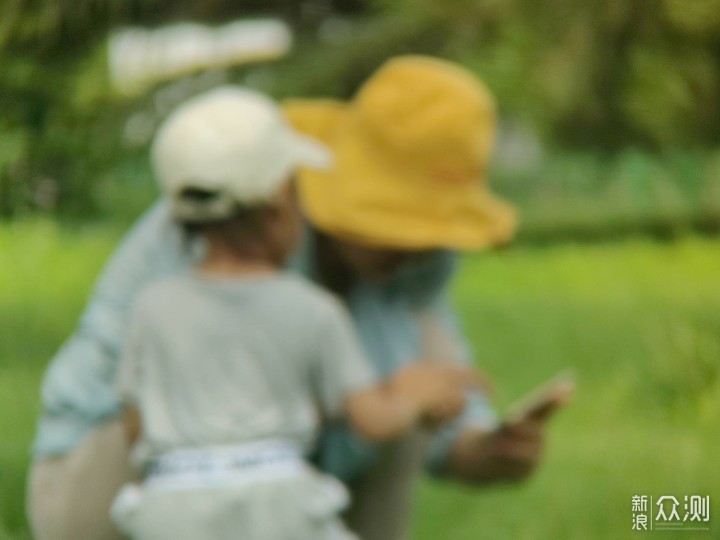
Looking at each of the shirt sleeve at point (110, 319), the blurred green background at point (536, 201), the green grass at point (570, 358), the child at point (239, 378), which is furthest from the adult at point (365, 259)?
the green grass at point (570, 358)

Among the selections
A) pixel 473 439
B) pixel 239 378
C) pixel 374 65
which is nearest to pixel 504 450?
pixel 473 439

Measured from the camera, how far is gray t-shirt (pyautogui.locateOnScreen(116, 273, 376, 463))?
3.63ft

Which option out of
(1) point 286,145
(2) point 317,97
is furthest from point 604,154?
(1) point 286,145

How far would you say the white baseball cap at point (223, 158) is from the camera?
112 centimetres

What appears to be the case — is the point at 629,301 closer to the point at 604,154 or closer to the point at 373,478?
the point at 604,154

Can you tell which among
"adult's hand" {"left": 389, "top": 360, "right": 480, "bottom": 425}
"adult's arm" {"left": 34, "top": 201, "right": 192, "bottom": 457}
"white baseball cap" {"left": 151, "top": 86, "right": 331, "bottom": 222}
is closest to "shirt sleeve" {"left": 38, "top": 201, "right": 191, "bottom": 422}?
"adult's arm" {"left": 34, "top": 201, "right": 192, "bottom": 457}

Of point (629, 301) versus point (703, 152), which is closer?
point (703, 152)

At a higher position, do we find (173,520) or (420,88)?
(420,88)

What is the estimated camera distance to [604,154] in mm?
1721

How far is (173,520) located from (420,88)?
1.51 feet

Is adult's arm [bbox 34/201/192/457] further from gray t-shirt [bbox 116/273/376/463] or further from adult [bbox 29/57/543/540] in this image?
gray t-shirt [bbox 116/273/376/463]

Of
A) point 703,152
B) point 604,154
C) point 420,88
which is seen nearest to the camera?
point 420,88

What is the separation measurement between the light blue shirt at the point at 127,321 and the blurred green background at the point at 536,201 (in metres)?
0.28

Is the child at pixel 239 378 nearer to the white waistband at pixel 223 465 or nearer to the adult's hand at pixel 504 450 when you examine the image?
the white waistband at pixel 223 465
